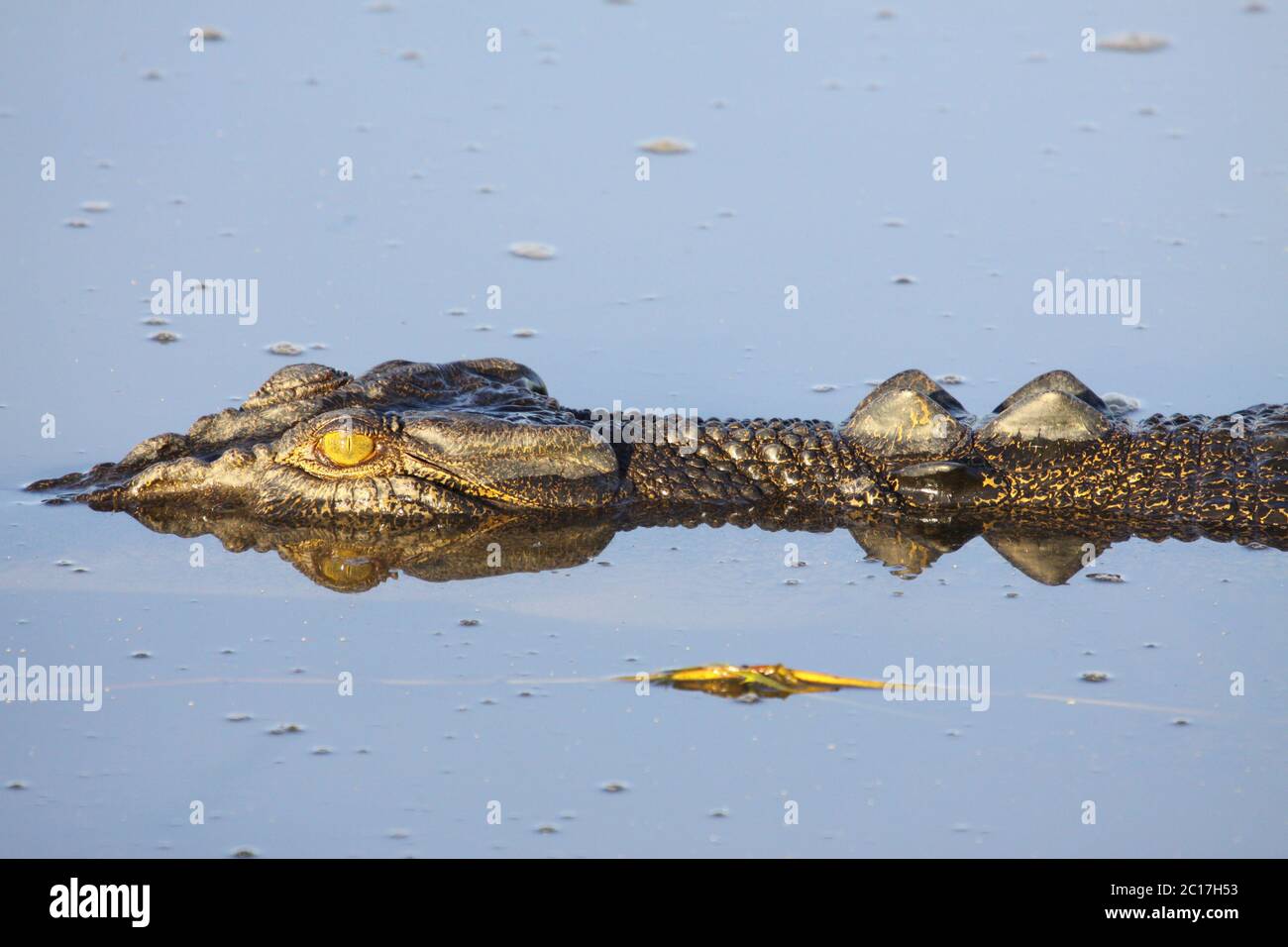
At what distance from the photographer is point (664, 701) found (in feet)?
25.3

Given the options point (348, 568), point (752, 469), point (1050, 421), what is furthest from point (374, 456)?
point (1050, 421)

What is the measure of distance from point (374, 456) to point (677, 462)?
141 centimetres

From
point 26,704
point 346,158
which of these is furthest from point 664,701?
point 346,158

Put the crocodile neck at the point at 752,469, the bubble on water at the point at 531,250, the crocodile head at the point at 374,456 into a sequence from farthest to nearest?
the bubble on water at the point at 531,250 → the crocodile neck at the point at 752,469 → the crocodile head at the point at 374,456

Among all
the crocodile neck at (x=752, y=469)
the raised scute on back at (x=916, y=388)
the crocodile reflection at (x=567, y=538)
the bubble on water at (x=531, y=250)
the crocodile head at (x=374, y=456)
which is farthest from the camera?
the bubble on water at (x=531, y=250)

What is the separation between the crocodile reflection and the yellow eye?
32 cm

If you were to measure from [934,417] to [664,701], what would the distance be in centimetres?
220

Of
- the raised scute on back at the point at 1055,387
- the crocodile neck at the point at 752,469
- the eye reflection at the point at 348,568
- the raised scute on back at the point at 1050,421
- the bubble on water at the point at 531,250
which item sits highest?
the bubble on water at the point at 531,250

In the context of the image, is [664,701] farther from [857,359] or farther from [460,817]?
[857,359]

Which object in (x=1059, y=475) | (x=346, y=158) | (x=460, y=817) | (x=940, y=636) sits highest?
(x=346, y=158)

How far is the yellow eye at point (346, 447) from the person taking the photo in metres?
9.02

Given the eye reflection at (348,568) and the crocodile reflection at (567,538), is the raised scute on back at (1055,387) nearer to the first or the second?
the crocodile reflection at (567,538)

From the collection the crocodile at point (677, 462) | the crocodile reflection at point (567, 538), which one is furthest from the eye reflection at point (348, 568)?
the crocodile at point (677, 462)

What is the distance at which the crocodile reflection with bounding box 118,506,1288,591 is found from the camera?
29.3ft
